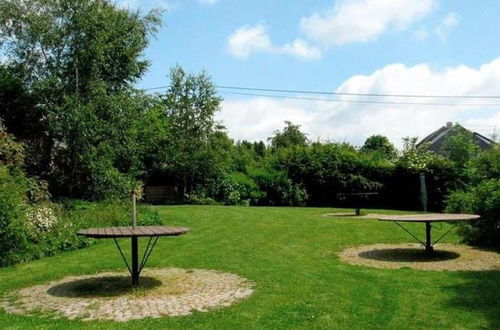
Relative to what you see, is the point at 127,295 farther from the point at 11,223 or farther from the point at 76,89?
the point at 76,89

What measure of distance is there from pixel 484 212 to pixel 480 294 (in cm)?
543

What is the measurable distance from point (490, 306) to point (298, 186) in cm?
2013

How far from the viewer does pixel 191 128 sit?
2858cm

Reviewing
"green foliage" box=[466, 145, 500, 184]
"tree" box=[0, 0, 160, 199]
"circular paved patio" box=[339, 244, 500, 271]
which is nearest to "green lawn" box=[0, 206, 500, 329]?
"circular paved patio" box=[339, 244, 500, 271]

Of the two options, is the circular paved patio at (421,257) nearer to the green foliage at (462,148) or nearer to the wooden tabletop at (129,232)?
the wooden tabletop at (129,232)

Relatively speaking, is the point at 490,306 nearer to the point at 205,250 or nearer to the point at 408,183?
the point at 205,250

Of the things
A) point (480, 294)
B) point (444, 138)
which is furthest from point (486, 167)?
point (444, 138)

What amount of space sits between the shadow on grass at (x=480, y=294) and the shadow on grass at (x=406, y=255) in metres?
1.60

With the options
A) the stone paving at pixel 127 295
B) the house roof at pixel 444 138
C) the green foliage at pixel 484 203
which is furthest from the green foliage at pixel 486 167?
the house roof at pixel 444 138

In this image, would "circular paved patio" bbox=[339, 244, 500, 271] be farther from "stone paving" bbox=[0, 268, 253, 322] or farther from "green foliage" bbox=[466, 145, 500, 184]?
"stone paving" bbox=[0, 268, 253, 322]

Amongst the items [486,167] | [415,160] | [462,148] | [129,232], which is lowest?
[129,232]

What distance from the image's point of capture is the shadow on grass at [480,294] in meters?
6.01

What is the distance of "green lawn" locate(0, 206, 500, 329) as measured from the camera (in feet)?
19.0

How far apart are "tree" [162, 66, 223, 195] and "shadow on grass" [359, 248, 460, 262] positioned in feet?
55.5
